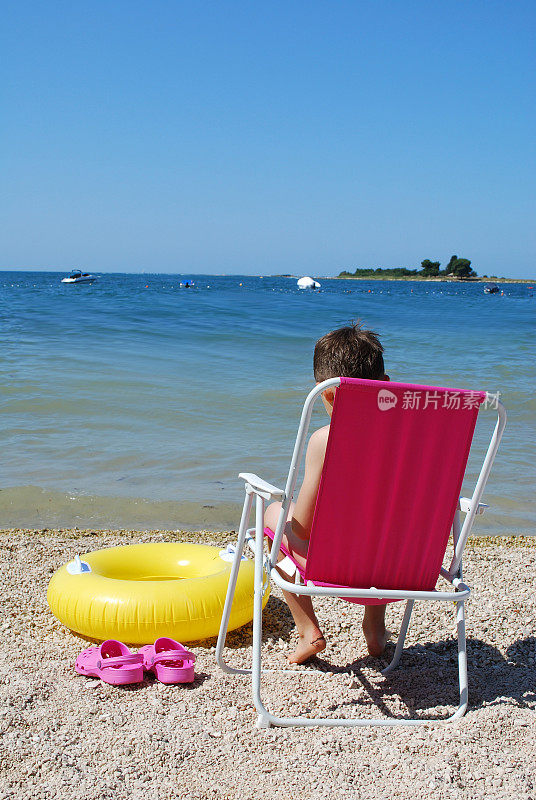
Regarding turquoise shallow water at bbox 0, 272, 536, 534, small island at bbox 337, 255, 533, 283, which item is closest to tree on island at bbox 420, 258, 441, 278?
small island at bbox 337, 255, 533, 283

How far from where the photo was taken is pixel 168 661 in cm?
287

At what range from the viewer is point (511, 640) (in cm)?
332

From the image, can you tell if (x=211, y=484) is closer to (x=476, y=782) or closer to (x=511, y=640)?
(x=511, y=640)

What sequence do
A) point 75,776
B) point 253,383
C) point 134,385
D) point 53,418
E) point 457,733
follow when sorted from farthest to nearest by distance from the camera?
point 253,383 → point 134,385 → point 53,418 → point 457,733 → point 75,776

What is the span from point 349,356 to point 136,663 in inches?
56.6

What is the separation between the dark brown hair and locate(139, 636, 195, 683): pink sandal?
124 centimetres

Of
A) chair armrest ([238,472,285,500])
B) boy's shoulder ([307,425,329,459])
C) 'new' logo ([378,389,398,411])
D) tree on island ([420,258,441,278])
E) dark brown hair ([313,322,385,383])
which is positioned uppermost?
tree on island ([420,258,441,278])

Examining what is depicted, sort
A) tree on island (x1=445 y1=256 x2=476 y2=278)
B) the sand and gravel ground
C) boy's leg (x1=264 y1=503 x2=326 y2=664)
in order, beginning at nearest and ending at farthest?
1. the sand and gravel ground
2. boy's leg (x1=264 y1=503 x2=326 y2=664)
3. tree on island (x1=445 y1=256 x2=476 y2=278)

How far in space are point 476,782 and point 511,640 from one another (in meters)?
1.32

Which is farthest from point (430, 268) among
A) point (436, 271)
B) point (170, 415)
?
point (170, 415)

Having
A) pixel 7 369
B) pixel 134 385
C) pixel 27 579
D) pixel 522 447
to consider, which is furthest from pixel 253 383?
pixel 27 579

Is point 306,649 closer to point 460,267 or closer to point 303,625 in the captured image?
point 303,625

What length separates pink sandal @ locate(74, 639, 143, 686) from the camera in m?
2.73

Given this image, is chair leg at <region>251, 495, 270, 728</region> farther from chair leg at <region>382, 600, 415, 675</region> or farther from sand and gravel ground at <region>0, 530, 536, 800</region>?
chair leg at <region>382, 600, 415, 675</region>
